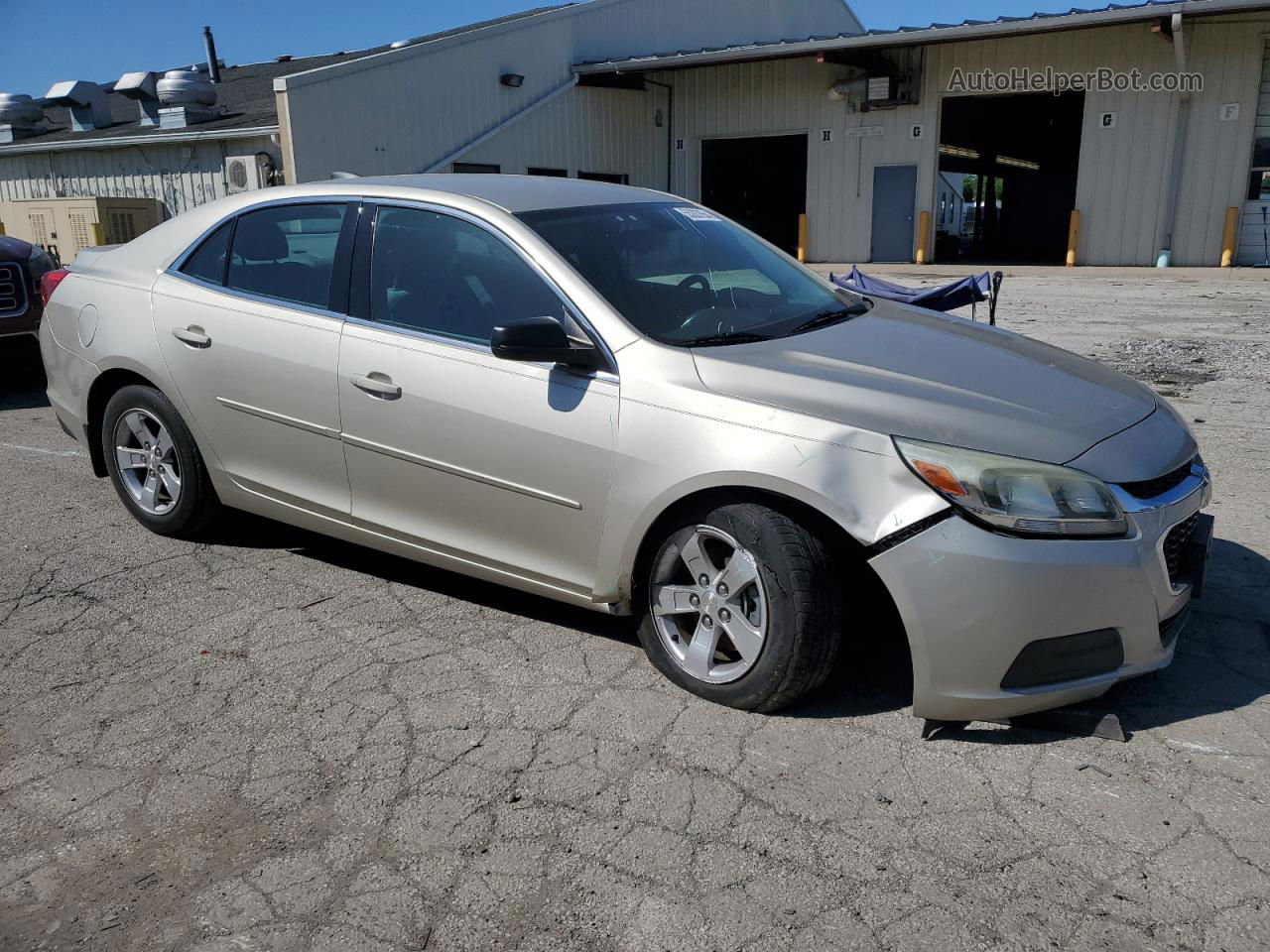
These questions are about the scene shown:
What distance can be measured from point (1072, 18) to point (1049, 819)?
61.7ft

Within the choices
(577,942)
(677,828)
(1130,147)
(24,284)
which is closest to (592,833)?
(677,828)

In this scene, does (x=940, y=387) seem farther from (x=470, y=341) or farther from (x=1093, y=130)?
(x=1093, y=130)

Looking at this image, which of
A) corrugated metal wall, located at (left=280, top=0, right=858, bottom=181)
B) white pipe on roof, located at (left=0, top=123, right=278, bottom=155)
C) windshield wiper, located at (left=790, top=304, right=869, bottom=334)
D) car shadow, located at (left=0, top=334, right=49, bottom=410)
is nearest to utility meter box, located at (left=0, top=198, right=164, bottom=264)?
white pipe on roof, located at (left=0, top=123, right=278, bottom=155)

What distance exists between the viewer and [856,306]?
423 cm

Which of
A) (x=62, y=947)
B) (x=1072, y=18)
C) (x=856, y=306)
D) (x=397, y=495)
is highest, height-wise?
(x=1072, y=18)

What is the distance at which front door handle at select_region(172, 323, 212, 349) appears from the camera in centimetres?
432

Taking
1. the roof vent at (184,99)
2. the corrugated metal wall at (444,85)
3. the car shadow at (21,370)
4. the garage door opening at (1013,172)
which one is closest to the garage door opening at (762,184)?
the corrugated metal wall at (444,85)

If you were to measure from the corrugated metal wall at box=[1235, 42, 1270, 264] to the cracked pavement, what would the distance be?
17856mm

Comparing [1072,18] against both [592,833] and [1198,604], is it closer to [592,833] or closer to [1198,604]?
[1198,604]

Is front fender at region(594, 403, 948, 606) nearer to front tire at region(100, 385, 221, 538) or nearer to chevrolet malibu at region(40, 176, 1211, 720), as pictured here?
chevrolet malibu at region(40, 176, 1211, 720)

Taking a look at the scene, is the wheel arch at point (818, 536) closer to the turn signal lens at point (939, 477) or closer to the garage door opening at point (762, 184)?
the turn signal lens at point (939, 477)

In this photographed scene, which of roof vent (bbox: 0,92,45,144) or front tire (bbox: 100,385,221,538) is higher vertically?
roof vent (bbox: 0,92,45,144)

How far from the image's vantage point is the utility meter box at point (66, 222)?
50.2 ft

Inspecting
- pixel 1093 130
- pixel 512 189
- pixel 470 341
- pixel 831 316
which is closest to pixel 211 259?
pixel 512 189
